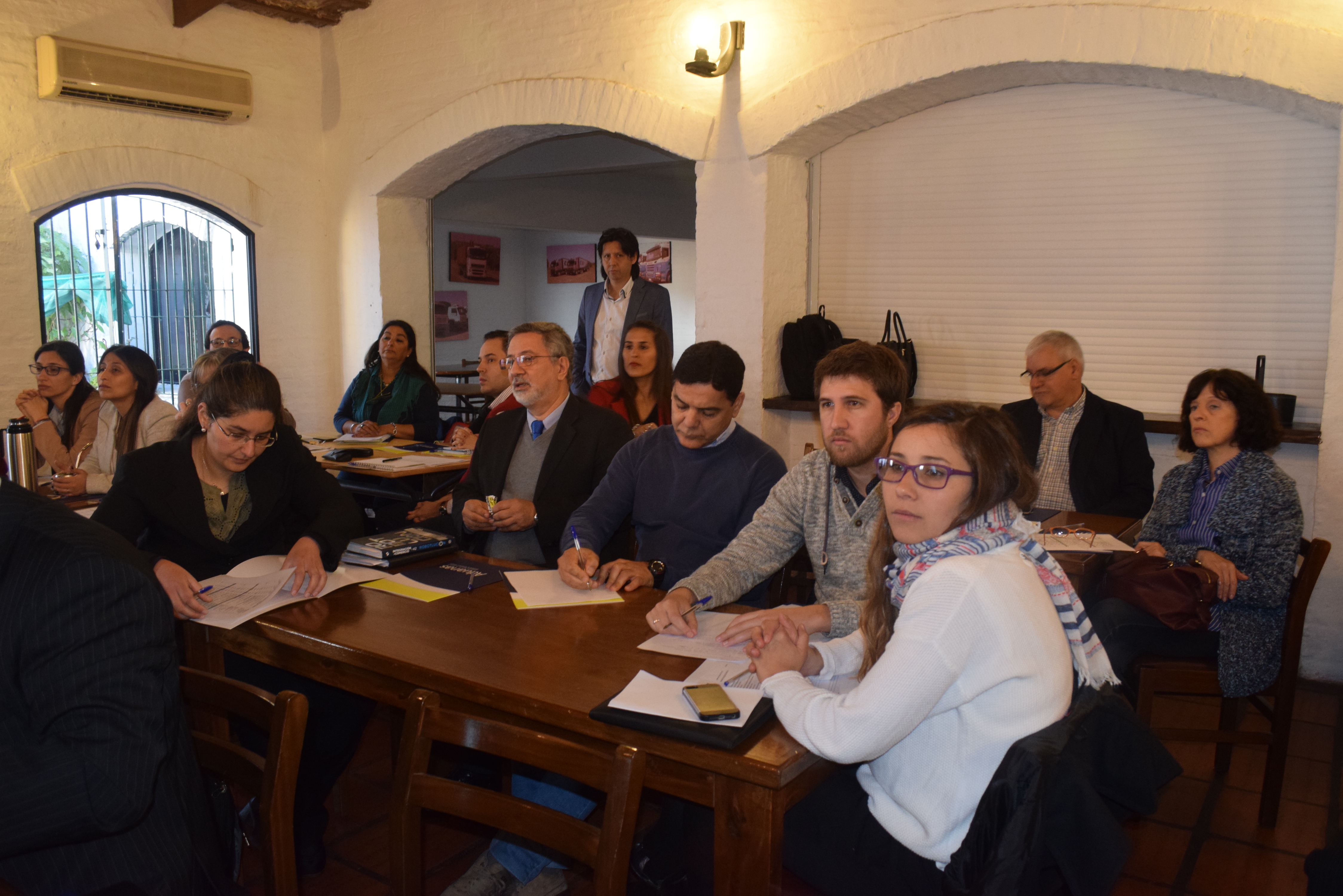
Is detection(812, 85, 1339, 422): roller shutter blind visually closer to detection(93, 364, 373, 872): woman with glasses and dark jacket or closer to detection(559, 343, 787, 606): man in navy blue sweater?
detection(559, 343, 787, 606): man in navy blue sweater

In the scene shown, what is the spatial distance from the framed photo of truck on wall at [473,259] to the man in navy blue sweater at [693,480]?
10.3 metres

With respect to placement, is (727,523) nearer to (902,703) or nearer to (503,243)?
(902,703)

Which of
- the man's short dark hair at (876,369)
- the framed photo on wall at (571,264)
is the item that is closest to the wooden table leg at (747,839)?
the man's short dark hair at (876,369)

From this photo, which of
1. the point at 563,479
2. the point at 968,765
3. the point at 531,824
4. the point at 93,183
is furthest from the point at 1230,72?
the point at 93,183

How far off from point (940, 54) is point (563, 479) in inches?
106

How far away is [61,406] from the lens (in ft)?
14.8

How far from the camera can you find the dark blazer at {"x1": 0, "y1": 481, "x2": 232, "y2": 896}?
1337 millimetres

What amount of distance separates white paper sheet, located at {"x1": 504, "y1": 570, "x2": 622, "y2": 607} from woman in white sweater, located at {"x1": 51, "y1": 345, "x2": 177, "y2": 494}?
2.30 m

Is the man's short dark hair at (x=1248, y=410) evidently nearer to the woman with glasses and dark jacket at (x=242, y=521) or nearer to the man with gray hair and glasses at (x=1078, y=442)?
the man with gray hair and glasses at (x=1078, y=442)

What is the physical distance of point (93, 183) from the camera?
6.08 meters

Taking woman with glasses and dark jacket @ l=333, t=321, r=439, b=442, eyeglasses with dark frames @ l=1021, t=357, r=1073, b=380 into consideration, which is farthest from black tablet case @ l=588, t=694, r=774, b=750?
woman with glasses and dark jacket @ l=333, t=321, r=439, b=442

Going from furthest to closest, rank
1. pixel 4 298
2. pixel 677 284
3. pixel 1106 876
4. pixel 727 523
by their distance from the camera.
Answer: pixel 677 284
pixel 4 298
pixel 727 523
pixel 1106 876

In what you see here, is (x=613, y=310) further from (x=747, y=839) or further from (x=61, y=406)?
(x=747, y=839)

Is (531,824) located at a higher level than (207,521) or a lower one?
lower
